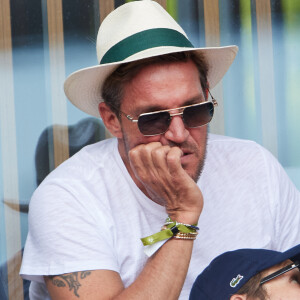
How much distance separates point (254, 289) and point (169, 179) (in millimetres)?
612

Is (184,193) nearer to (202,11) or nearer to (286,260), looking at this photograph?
(286,260)

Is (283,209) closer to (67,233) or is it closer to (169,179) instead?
(169,179)

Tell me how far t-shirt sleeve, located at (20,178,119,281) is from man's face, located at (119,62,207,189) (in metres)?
0.31

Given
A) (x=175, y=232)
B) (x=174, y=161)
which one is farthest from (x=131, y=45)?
(x=175, y=232)

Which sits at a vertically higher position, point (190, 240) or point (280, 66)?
point (280, 66)

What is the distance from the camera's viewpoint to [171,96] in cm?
264

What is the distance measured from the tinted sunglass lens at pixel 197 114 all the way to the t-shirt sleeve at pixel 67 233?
508mm

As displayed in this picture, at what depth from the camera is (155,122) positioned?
2615mm

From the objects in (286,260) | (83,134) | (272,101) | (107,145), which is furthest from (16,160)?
(286,260)

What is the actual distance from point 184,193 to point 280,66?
5.50 ft

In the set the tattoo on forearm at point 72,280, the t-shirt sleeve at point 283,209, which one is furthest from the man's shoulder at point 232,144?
the tattoo on forearm at point 72,280

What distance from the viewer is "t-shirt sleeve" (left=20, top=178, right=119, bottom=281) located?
8.39ft

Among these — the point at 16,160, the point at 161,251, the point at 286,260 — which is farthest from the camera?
the point at 16,160

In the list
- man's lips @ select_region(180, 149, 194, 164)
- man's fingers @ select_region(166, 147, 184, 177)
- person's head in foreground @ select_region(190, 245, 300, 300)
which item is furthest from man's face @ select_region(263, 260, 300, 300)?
man's lips @ select_region(180, 149, 194, 164)
